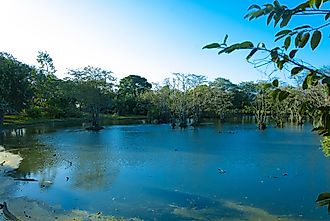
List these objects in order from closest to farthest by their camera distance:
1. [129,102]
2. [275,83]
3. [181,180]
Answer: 1. [275,83]
2. [181,180]
3. [129,102]

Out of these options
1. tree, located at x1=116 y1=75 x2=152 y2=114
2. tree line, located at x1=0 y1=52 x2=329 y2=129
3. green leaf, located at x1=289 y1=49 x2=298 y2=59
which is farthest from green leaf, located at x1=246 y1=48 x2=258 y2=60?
tree, located at x1=116 y1=75 x2=152 y2=114

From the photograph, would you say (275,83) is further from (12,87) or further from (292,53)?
(12,87)

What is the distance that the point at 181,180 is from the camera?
612 inches

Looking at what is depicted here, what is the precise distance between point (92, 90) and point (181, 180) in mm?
32174

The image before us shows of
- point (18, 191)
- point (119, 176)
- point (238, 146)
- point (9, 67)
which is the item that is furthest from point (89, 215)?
point (9, 67)

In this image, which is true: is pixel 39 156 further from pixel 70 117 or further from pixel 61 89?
pixel 70 117

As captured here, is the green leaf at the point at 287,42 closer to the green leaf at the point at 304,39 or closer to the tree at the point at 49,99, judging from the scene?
the green leaf at the point at 304,39

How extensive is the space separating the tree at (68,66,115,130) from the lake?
18.7 meters

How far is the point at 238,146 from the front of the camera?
88.5 feet

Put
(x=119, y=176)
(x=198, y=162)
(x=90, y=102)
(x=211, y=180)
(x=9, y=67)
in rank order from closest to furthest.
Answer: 1. (x=211, y=180)
2. (x=119, y=176)
3. (x=198, y=162)
4. (x=9, y=67)
5. (x=90, y=102)

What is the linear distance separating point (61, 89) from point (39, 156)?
99.3 ft

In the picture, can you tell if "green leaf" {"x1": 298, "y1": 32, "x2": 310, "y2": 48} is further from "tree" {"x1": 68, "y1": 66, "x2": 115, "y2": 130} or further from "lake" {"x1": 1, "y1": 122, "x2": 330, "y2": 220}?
"tree" {"x1": 68, "y1": 66, "x2": 115, "y2": 130}

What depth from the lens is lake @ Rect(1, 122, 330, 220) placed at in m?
11.4

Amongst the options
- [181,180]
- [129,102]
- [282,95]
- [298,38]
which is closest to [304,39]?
[298,38]
